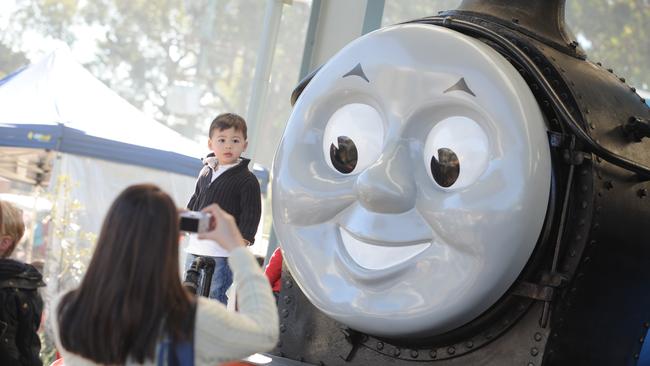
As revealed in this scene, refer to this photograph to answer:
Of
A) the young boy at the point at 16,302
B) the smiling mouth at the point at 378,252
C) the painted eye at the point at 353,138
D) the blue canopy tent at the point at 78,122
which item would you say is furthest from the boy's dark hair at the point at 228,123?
the blue canopy tent at the point at 78,122

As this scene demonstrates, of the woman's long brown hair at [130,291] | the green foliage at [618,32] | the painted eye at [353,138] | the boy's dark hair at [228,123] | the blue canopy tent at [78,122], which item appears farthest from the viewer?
the green foliage at [618,32]

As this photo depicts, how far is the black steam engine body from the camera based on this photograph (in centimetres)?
260

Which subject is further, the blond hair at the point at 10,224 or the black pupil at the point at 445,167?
the blond hair at the point at 10,224

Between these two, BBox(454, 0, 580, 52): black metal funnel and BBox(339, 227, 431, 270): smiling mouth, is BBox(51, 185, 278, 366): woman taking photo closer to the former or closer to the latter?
BBox(339, 227, 431, 270): smiling mouth

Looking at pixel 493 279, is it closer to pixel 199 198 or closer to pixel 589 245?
pixel 589 245

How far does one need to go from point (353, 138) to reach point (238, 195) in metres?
1.24

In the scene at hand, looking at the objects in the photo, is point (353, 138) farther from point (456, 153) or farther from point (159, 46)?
point (159, 46)

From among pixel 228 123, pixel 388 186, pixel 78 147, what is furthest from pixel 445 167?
pixel 78 147

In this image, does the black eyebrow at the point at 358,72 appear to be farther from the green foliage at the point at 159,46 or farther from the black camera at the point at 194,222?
the green foliage at the point at 159,46

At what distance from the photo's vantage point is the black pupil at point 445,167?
8.65 ft

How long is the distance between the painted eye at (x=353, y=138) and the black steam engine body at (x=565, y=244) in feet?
1.21

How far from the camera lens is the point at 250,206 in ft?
13.1

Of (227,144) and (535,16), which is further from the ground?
(535,16)

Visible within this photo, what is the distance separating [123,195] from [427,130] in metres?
1.12
